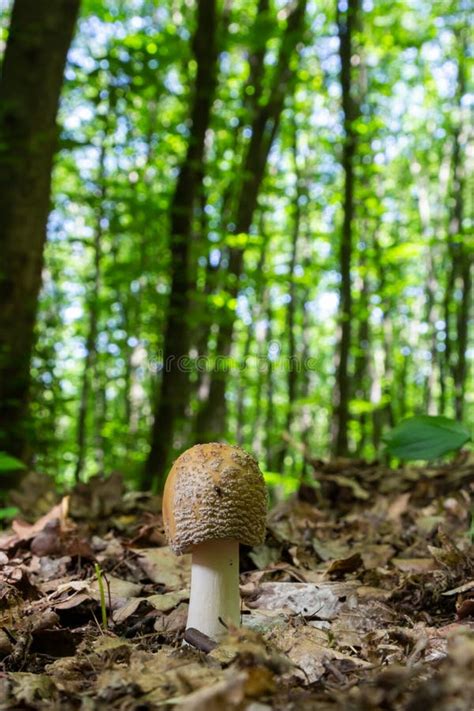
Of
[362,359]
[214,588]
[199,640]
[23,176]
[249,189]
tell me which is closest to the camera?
[199,640]

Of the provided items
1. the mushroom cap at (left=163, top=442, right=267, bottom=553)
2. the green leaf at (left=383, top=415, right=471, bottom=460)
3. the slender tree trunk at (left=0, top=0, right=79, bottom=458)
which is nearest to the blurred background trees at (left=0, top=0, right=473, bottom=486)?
the slender tree trunk at (left=0, top=0, right=79, bottom=458)

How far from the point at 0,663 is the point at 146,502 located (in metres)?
2.45

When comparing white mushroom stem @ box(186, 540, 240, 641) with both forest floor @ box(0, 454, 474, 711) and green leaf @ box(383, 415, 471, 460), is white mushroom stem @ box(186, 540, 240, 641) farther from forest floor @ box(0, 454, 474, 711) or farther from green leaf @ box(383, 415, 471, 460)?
green leaf @ box(383, 415, 471, 460)

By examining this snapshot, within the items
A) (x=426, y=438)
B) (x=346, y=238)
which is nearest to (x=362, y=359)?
(x=346, y=238)

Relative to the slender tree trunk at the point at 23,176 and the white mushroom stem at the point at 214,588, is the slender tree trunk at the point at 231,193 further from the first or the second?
the white mushroom stem at the point at 214,588

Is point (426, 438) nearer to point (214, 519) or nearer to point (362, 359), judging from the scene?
point (214, 519)

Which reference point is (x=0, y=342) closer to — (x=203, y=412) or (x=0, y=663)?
(x=0, y=663)

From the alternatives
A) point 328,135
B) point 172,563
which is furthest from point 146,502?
point 328,135

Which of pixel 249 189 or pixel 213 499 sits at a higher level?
pixel 249 189

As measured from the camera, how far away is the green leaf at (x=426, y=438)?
3.36 m

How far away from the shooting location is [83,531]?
12.2 ft

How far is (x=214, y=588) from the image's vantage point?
2.41 metres

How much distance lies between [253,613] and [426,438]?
1.40 meters

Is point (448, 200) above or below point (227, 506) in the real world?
above
